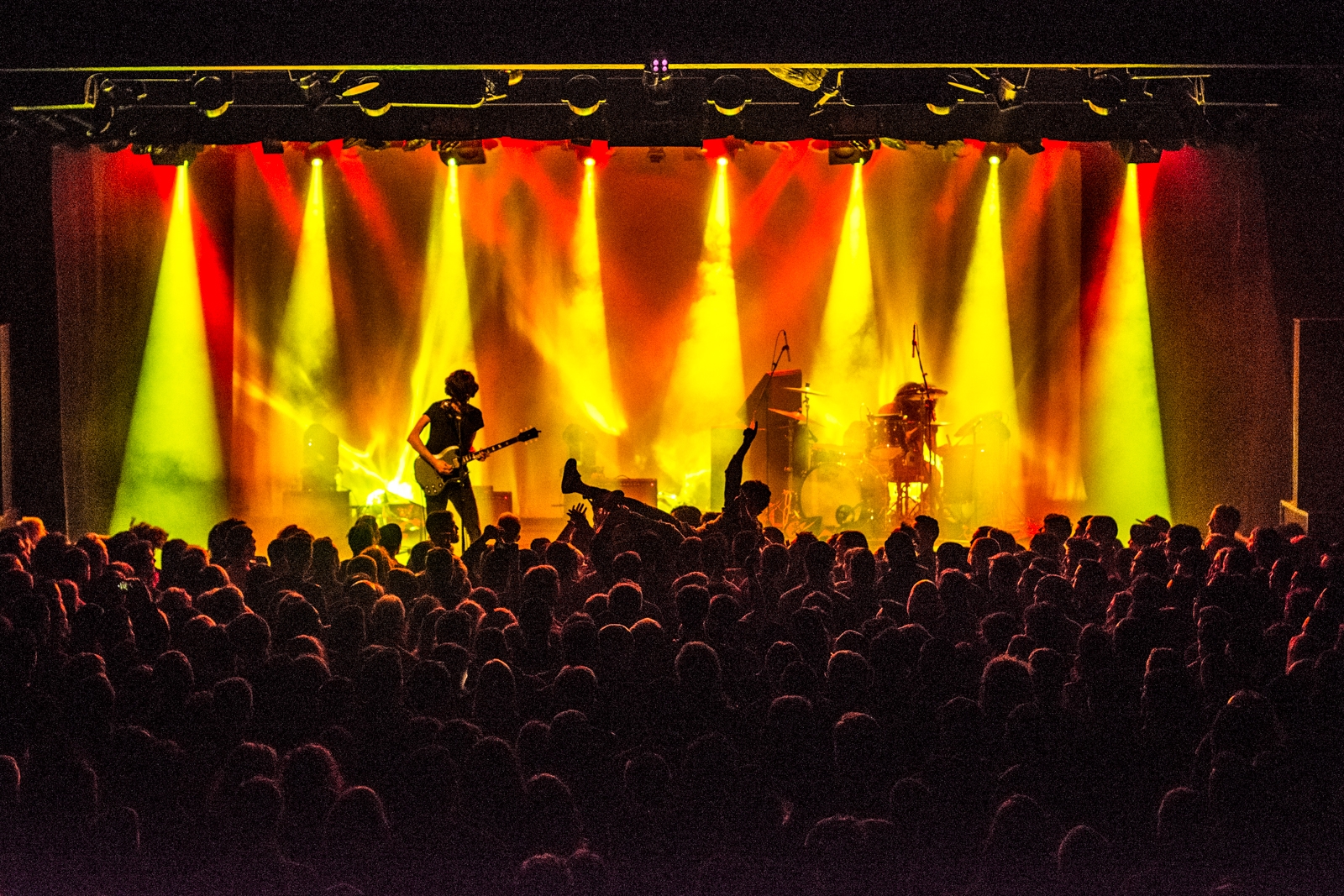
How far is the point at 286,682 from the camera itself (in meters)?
3.66

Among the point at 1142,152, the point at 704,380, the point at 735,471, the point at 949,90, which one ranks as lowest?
the point at 735,471

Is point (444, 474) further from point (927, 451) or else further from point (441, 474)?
point (927, 451)

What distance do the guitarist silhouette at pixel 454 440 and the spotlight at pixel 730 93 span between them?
2.68 m

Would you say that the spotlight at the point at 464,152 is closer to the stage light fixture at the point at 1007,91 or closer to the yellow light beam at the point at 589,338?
the yellow light beam at the point at 589,338

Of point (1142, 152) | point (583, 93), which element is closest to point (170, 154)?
point (583, 93)

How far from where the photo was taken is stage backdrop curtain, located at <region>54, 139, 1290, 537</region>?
1241 cm

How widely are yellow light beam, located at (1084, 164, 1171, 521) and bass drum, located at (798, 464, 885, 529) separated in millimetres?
2524

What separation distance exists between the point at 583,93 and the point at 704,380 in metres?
4.94

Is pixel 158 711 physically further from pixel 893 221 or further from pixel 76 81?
pixel 893 221

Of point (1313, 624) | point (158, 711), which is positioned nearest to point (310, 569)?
point (158, 711)

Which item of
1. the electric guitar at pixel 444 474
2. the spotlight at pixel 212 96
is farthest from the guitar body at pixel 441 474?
the spotlight at pixel 212 96

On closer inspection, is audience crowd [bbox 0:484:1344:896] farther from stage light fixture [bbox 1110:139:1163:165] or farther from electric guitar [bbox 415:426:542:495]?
stage light fixture [bbox 1110:139:1163:165]

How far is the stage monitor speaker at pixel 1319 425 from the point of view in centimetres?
865

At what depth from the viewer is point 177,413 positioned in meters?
12.0
